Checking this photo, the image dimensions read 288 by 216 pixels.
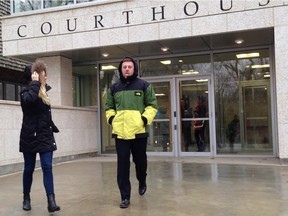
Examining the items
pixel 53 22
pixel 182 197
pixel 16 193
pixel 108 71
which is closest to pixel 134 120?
pixel 182 197

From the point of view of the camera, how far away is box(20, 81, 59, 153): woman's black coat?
15.0ft

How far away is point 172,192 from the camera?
18.7ft

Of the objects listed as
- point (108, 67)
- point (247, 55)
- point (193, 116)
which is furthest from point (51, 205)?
point (108, 67)

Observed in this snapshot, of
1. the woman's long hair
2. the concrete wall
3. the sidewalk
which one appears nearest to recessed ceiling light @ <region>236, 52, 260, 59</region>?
→ the sidewalk

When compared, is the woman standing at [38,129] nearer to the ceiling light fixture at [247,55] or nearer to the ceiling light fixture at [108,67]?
the ceiling light fixture at [247,55]

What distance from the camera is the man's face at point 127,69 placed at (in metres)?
5.01

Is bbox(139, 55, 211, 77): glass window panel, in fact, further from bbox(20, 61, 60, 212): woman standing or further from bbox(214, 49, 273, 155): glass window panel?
bbox(20, 61, 60, 212): woman standing

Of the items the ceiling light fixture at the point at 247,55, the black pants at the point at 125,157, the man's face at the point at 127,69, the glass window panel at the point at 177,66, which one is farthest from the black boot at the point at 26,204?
the ceiling light fixture at the point at 247,55

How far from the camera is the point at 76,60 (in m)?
12.2

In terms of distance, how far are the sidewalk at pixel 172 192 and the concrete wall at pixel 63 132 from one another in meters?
Result: 0.56

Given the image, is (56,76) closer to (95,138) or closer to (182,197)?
(95,138)

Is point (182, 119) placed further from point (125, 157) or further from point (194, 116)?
point (125, 157)

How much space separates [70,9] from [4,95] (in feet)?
19.7

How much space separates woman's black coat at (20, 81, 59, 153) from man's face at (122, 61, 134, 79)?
109 cm
